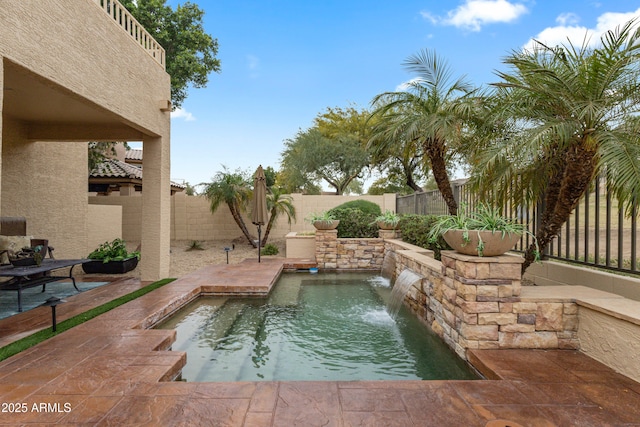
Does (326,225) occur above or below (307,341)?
above

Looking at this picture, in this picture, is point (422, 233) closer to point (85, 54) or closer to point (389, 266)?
point (389, 266)

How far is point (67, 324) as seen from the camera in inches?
156

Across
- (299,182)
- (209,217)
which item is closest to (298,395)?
(209,217)

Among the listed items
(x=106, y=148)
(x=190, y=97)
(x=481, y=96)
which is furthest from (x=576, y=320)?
(x=190, y=97)

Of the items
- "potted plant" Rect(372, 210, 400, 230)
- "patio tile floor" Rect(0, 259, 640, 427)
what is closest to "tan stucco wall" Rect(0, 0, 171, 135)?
"patio tile floor" Rect(0, 259, 640, 427)

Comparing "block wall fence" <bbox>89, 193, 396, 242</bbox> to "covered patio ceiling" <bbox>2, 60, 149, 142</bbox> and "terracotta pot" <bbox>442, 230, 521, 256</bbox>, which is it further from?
"terracotta pot" <bbox>442, 230, 521, 256</bbox>

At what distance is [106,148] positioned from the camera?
35.0 feet

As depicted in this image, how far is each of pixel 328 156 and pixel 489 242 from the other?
1525 cm

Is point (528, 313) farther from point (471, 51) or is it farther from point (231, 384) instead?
point (471, 51)

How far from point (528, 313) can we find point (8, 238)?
7.78 meters

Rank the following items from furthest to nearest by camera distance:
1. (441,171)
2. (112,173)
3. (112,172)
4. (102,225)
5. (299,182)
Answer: (299,182)
(112,172)
(112,173)
(102,225)
(441,171)

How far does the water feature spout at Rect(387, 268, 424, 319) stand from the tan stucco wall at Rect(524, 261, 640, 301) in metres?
1.59

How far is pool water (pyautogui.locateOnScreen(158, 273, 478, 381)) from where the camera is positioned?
299 centimetres

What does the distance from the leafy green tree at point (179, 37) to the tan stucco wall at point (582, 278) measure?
49.6ft
